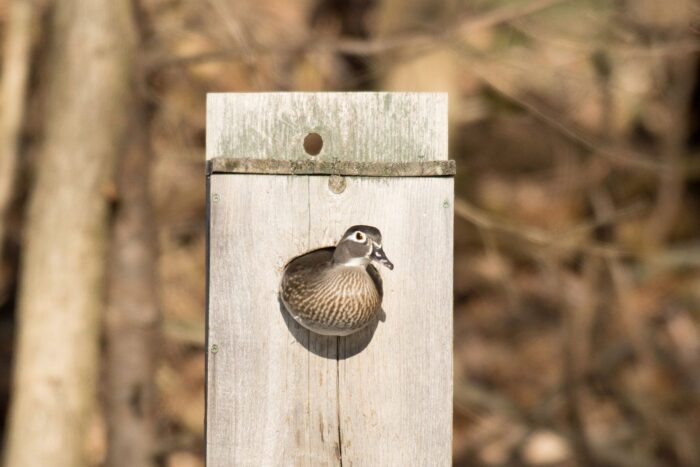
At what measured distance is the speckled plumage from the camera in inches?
→ 104

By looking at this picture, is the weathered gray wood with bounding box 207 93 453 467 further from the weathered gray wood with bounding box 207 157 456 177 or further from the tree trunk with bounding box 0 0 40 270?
the tree trunk with bounding box 0 0 40 270

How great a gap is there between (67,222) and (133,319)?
664 millimetres

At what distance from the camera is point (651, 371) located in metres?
7.07

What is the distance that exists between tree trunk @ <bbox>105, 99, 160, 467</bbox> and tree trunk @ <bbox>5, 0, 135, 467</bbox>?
0.64 feet

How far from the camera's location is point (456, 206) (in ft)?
13.9

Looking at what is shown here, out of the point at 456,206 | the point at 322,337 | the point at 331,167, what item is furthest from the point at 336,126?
the point at 456,206

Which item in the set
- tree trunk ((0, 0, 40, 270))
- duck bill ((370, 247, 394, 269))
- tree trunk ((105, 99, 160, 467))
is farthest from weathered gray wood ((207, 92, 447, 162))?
tree trunk ((0, 0, 40, 270))

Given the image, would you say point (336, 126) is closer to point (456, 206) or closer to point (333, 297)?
point (333, 297)

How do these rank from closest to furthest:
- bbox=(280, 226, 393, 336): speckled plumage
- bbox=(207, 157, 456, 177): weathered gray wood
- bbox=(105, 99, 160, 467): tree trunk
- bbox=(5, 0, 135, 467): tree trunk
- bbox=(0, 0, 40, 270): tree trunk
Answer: bbox=(280, 226, 393, 336): speckled plumage < bbox=(207, 157, 456, 177): weathered gray wood < bbox=(5, 0, 135, 467): tree trunk < bbox=(105, 99, 160, 467): tree trunk < bbox=(0, 0, 40, 270): tree trunk

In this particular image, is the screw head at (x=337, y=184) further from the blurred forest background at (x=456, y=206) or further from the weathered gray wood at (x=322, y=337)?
the blurred forest background at (x=456, y=206)

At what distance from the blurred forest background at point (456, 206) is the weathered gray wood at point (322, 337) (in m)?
1.36

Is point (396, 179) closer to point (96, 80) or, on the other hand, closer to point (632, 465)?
point (96, 80)

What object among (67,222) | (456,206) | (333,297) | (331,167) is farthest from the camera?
(67,222)

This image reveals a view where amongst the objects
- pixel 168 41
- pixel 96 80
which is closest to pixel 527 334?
pixel 168 41
